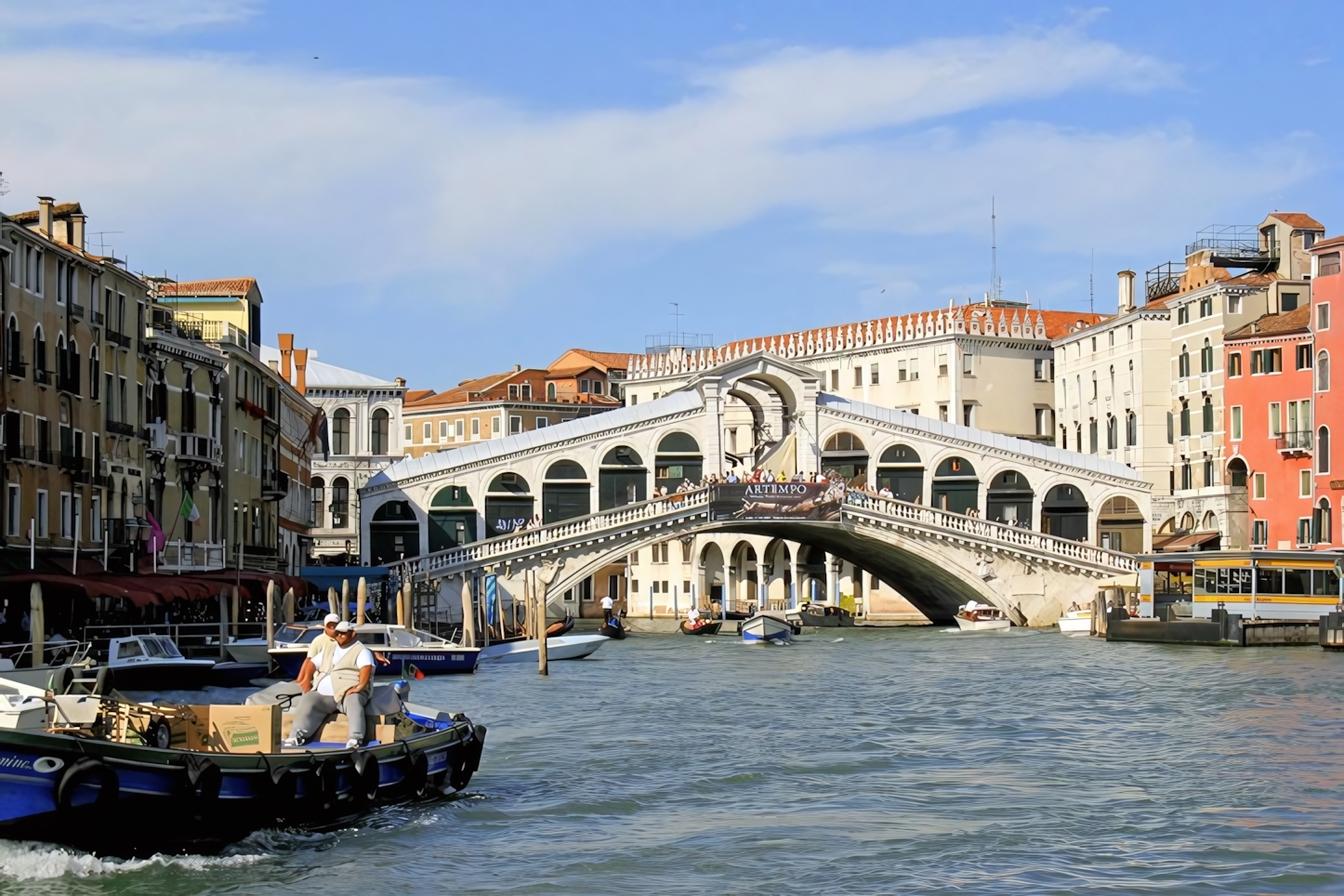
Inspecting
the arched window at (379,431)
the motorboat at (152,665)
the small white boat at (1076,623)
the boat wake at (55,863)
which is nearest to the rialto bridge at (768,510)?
the small white boat at (1076,623)

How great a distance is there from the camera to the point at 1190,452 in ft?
164

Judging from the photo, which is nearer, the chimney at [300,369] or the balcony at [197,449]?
the balcony at [197,449]

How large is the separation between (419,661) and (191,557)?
6.45 metres

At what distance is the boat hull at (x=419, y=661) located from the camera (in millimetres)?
30047

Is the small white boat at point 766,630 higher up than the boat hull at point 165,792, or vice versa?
the small white boat at point 766,630

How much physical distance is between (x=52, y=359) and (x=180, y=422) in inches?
271

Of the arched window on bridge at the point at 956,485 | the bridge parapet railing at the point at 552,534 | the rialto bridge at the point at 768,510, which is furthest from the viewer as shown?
the arched window on bridge at the point at 956,485

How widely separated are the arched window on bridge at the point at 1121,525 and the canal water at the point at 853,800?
21.1 metres

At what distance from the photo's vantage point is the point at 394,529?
4825 cm

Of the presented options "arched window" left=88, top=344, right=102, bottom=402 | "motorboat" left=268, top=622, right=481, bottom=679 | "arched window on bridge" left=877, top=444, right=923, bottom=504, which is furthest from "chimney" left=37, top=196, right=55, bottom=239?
"arched window on bridge" left=877, top=444, right=923, bottom=504

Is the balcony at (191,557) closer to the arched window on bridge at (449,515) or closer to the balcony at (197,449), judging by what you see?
the balcony at (197,449)

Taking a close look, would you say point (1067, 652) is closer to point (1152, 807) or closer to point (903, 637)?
point (903, 637)

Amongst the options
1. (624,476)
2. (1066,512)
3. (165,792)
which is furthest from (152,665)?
(1066,512)

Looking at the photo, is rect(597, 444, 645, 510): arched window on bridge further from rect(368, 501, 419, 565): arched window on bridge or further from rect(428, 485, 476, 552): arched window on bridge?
rect(368, 501, 419, 565): arched window on bridge
